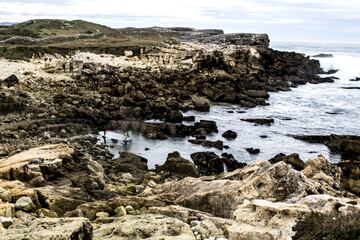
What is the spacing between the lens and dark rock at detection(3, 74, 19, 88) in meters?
37.0

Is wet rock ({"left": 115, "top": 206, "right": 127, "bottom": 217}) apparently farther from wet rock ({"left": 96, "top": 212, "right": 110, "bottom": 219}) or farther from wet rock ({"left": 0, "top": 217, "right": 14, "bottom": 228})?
wet rock ({"left": 0, "top": 217, "right": 14, "bottom": 228})

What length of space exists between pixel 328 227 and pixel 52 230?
162 inches

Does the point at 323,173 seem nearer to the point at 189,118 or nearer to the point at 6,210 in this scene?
the point at 6,210

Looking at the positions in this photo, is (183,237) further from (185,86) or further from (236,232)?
(185,86)

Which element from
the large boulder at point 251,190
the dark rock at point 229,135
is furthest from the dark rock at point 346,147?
the large boulder at point 251,190

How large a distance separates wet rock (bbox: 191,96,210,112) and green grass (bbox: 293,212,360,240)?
29.8 meters

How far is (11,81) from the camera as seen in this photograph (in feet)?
123

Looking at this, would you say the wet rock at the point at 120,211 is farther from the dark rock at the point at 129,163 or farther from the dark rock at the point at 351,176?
the dark rock at the point at 129,163

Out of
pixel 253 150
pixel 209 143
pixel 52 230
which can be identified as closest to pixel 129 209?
pixel 52 230

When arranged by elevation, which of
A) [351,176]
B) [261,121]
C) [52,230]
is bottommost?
[261,121]

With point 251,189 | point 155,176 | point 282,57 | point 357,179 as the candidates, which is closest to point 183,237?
point 251,189

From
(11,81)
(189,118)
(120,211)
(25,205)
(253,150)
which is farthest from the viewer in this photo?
(11,81)

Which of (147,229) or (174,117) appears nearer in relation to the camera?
(147,229)

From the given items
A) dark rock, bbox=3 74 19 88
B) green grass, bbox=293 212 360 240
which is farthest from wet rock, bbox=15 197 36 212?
dark rock, bbox=3 74 19 88
